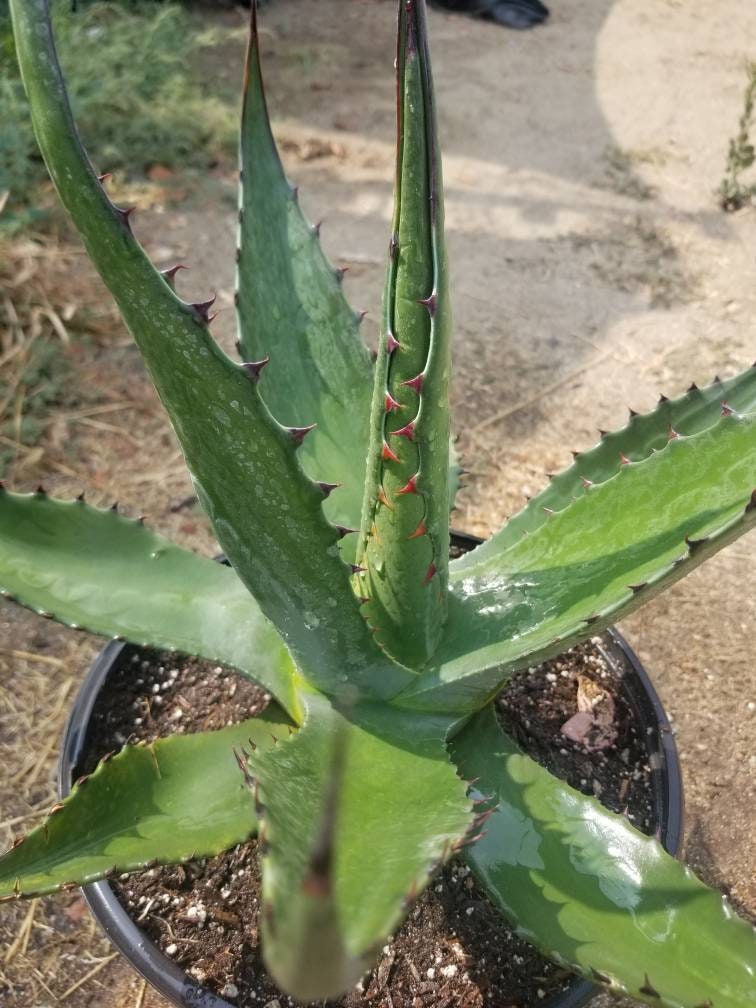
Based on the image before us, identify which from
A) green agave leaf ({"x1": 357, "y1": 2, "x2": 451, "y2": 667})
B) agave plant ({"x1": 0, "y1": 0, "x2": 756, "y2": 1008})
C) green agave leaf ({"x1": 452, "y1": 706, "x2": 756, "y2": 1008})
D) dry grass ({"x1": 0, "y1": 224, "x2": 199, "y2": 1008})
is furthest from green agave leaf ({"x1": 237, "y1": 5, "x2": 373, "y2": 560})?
dry grass ({"x1": 0, "y1": 224, "x2": 199, "y2": 1008})

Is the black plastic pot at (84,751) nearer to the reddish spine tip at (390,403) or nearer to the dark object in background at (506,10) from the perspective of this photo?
the reddish spine tip at (390,403)

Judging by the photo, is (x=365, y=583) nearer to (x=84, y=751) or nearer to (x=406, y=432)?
(x=406, y=432)

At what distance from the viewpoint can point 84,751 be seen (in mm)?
1260

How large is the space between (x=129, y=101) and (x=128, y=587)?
8.76 feet

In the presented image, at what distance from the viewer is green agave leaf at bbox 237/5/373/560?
3.56 ft

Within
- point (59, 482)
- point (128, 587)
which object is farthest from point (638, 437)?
point (59, 482)

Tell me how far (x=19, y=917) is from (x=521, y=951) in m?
0.86

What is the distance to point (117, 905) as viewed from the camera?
109 centimetres

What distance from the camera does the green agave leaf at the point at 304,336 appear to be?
1.09 meters

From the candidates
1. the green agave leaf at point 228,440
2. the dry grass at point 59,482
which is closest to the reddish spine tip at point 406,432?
the green agave leaf at point 228,440

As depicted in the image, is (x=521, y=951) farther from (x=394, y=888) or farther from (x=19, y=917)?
(x=19, y=917)

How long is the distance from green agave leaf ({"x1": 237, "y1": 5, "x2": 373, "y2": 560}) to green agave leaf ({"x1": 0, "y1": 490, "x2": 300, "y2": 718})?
162 millimetres

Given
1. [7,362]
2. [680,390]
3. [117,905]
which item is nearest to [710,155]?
[680,390]

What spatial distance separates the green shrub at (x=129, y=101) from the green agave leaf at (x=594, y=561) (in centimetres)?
234
